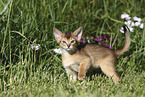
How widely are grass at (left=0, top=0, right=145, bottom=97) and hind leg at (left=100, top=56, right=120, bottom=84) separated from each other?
124 mm

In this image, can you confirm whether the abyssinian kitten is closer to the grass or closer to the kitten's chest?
the kitten's chest

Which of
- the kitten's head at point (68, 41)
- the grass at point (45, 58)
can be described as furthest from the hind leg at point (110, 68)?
the kitten's head at point (68, 41)

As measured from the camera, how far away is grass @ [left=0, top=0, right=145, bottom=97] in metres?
3.63

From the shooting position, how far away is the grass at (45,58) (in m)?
3.63

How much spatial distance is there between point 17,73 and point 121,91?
5.99 ft

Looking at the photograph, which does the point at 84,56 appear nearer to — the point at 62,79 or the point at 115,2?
the point at 62,79

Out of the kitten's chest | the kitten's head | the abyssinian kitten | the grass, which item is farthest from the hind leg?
the kitten's head

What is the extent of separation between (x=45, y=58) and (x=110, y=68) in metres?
1.28

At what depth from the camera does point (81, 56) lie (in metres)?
4.17

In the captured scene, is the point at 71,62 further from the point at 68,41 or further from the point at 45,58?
the point at 45,58

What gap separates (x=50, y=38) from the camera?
5102 mm

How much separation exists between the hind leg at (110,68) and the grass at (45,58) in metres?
0.12

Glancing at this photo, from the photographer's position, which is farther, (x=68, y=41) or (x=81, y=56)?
(x=81, y=56)

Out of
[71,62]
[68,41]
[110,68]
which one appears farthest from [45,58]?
[110,68]
